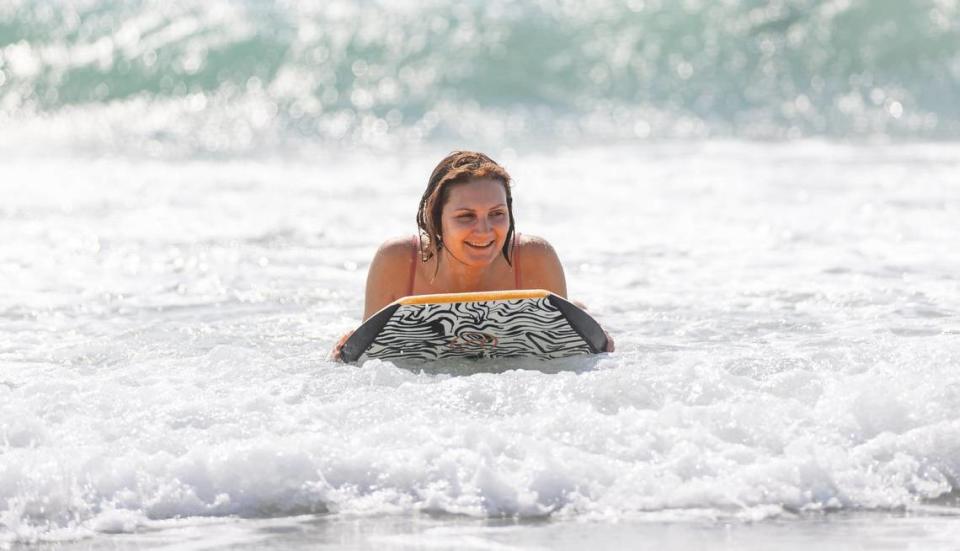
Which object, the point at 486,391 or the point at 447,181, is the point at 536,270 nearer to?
the point at 447,181

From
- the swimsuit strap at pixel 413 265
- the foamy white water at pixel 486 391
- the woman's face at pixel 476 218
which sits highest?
the woman's face at pixel 476 218

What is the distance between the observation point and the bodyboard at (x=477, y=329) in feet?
14.3

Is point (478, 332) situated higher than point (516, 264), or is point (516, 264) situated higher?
point (516, 264)

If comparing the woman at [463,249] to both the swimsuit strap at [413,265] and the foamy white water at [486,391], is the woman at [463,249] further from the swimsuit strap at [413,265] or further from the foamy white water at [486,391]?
the foamy white water at [486,391]

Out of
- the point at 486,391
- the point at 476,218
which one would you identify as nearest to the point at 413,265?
the point at 476,218

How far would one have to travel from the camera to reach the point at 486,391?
14.0 ft

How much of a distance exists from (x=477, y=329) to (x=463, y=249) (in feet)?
1.12

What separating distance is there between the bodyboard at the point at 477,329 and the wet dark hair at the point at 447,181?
0.39 meters

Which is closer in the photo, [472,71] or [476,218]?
[476,218]

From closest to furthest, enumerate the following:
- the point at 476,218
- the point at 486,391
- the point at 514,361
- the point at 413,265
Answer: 1. the point at 486,391
2. the point at 476,218
3. the point at 514,361
4. the point at 413,265

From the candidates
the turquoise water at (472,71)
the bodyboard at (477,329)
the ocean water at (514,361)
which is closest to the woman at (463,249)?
the bodyboard at (477,329)

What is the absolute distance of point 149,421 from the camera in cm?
404

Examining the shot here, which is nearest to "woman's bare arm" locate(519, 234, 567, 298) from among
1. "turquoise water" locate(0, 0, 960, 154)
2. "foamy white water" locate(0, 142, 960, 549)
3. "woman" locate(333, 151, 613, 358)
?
"woman" locate(333, 151, 613, 358)

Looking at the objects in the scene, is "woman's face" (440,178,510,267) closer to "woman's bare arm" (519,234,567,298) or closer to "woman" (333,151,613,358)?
"woman" (333,151,613,358)
